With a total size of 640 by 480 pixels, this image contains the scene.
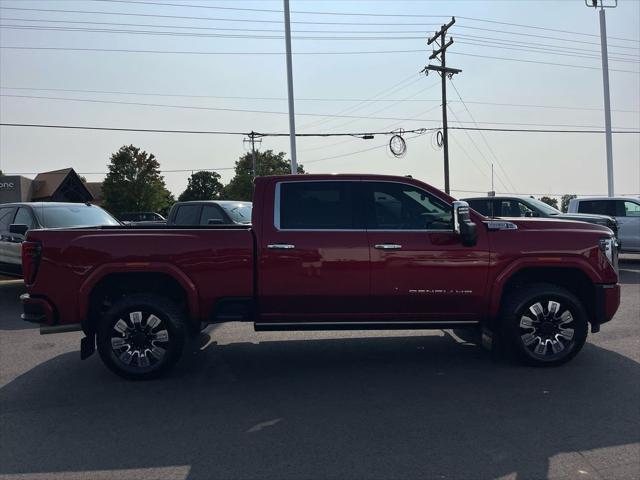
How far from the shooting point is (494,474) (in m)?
3.63

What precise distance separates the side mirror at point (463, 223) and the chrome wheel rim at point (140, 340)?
317 cm

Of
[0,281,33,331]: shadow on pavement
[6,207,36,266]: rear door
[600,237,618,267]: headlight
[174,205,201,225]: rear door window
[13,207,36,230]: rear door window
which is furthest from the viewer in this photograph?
[174,205,201,225]: rear door window

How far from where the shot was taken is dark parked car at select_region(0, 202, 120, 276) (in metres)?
11.2

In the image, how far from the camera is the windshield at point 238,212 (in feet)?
40.0

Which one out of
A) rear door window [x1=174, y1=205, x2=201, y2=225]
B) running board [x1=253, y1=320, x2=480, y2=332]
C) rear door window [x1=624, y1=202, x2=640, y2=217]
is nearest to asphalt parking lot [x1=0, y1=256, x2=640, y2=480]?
running board [x1=253, y1=320, x2=480, y2=332]

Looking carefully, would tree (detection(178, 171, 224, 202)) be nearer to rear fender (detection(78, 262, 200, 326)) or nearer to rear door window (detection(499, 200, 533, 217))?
rear door window (detection(499, 200, 533, 217))

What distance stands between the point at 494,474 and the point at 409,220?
289 cm

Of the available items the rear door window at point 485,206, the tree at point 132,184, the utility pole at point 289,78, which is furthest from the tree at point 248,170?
the rear door window at point 485,206

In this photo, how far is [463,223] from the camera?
5590 mm

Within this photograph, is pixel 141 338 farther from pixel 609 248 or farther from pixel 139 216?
pixel 139 216

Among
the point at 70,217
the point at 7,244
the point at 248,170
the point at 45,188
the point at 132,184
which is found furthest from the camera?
the point at 248,170

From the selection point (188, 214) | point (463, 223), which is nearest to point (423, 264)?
point (463, 223)

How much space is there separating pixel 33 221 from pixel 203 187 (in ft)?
252

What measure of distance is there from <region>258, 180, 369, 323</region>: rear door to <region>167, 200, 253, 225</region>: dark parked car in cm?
600
